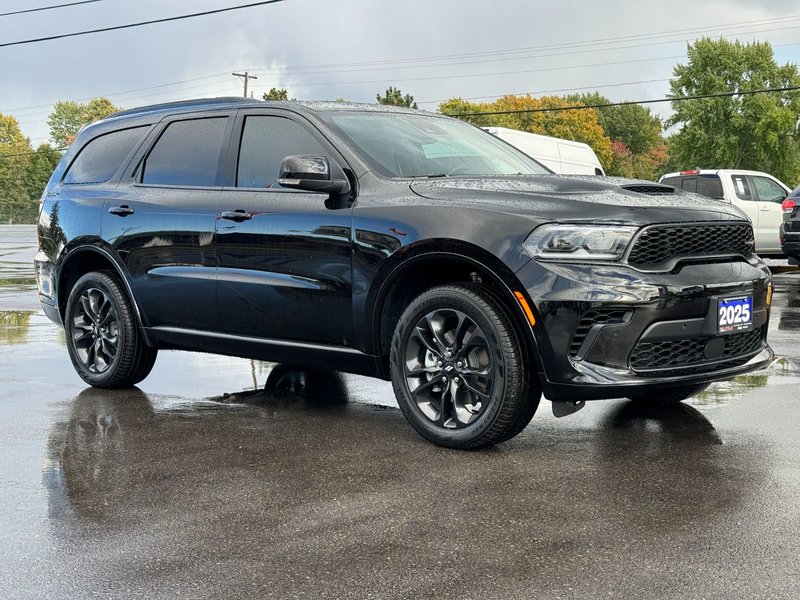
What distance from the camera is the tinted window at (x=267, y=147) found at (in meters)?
5.79

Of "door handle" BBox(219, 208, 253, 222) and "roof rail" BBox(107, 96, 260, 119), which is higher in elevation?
"roof rail" BBox(107, 96, 260, 119)

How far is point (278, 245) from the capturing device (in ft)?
18.4

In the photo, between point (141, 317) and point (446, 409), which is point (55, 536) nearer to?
point (446, 409)

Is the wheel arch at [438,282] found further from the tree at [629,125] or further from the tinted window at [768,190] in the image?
the tree at [629,125]

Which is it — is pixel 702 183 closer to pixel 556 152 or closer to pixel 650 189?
pixel 556 152

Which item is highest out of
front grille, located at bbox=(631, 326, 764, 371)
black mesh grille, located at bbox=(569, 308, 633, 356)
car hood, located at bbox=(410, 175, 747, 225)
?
car hood, located at bbox=(410, 175, 747, 225)

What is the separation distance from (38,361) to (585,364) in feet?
17.2

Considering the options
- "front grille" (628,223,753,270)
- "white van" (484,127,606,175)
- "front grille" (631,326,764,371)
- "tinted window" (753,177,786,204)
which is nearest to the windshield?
"front grille" (628,223,753,270)

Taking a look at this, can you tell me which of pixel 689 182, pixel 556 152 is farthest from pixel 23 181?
pixel 689 182

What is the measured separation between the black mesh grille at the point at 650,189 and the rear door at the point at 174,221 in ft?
8.00

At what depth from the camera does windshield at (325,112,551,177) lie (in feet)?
18.2

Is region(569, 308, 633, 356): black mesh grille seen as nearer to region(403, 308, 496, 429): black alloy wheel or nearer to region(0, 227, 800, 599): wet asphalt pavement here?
region(403, 308, 496, 429): black alloy wheel

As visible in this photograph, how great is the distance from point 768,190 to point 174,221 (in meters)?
16.1

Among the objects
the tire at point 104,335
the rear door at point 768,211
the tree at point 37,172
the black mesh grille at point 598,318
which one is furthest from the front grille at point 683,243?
the tree at point 37,172
